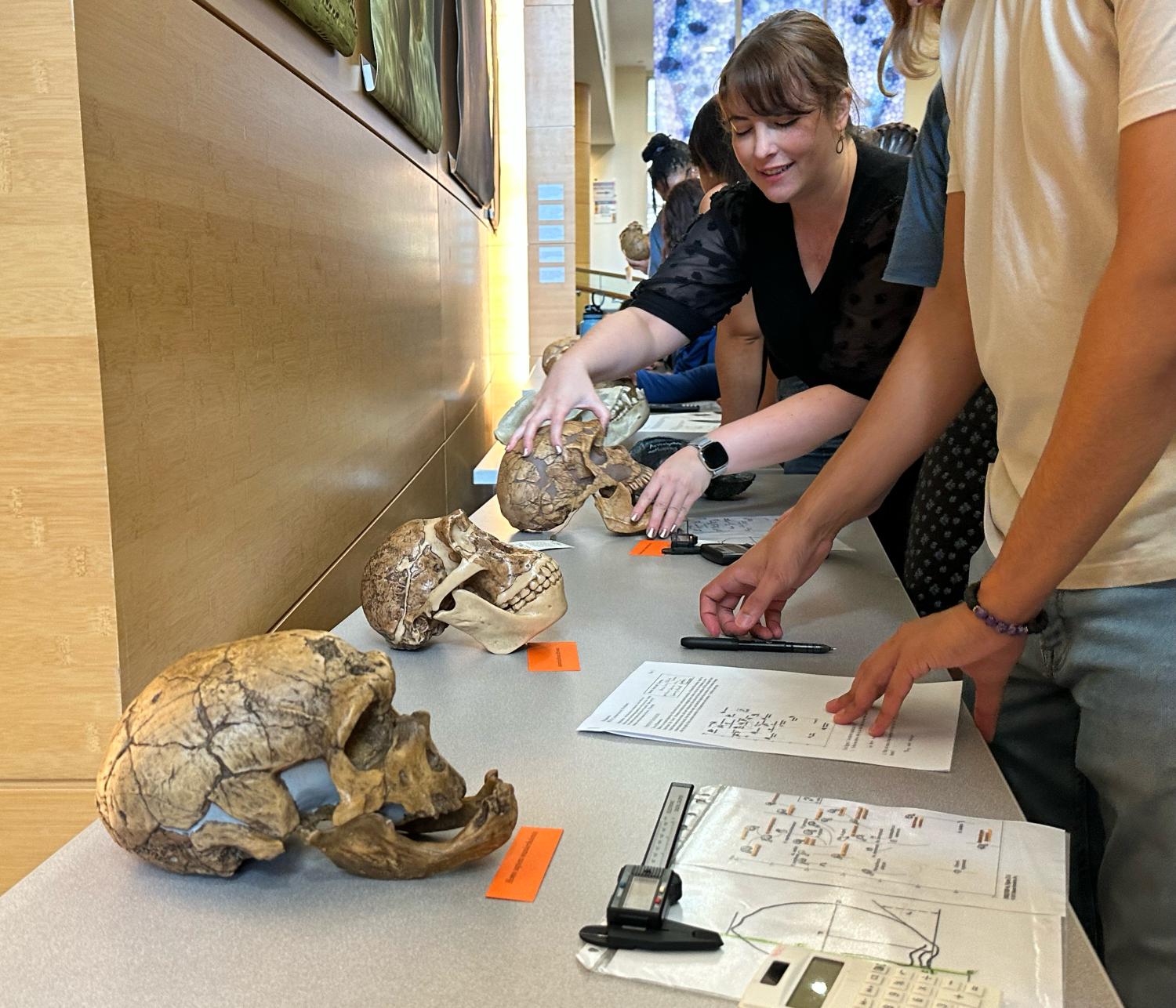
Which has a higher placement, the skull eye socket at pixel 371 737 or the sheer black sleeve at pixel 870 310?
the sheer black sleeve at pixel 870 310

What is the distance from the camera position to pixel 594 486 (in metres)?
2.29

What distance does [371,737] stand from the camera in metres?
0.89

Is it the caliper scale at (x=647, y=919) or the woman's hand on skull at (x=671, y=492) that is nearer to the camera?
the caliper scale at (x=647, y=919)

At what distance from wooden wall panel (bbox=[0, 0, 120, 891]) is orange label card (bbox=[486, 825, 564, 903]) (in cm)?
46

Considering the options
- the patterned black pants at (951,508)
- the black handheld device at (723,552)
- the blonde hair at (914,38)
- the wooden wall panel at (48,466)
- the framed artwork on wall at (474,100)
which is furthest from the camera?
the framed artwork on wall at (474,100)

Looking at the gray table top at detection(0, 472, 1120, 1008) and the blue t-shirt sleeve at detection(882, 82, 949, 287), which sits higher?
the blue t-shirt sleeve at detection(882, 82, 949, 287)

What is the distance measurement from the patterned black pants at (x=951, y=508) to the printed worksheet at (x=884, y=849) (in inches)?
42.5

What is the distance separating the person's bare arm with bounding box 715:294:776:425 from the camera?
3.19 metres

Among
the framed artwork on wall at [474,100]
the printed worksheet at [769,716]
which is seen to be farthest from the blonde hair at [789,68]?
the framed artwork on wall at [474,100]

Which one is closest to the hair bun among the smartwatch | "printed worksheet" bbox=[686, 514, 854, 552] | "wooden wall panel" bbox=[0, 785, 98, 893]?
"printed worksheet" bbox=[686, 514, 854, 552]

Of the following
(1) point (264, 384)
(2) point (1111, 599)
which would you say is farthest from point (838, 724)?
(1) point (264, 384)

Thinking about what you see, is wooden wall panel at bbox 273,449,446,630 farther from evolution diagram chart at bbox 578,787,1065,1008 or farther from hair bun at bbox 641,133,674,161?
hair bun at bbox 641,133,674,161

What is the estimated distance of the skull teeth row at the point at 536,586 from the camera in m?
1.52

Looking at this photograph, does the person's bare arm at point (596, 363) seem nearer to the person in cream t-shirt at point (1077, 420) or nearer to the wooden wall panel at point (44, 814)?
the person in cream t-shirt at point (1077, 420)
